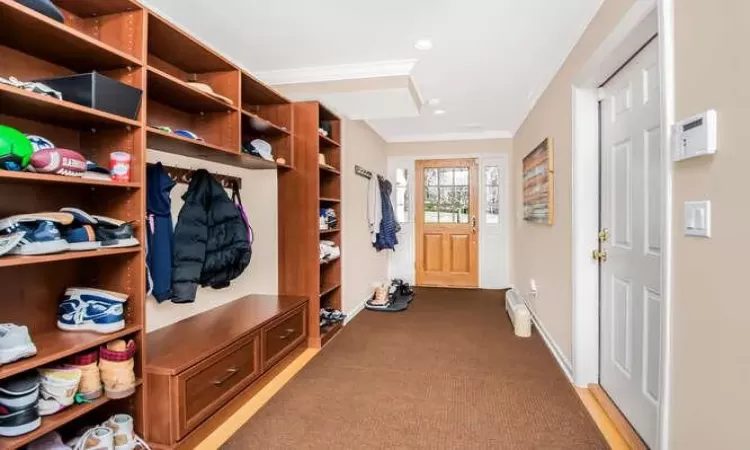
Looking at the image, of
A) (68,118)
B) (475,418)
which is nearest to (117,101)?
(68,118)

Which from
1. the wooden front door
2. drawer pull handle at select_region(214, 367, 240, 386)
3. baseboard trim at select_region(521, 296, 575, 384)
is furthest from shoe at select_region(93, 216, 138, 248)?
the wooden front door

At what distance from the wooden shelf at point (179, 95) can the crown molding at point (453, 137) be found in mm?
3680

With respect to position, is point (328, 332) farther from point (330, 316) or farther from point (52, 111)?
point (52, 111)

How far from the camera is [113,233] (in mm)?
1581

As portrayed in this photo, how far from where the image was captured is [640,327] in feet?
6.25

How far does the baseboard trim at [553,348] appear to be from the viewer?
8.65 feet

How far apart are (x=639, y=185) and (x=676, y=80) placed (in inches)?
28.1

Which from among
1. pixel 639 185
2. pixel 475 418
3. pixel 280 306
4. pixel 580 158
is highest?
pixel 580 158

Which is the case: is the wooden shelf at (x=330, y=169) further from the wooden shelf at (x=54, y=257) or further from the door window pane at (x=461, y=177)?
the door window pane at (x=461, y=177)

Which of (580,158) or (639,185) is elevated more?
(580,158)

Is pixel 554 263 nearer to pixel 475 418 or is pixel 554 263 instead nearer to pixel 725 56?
pixel 475 418

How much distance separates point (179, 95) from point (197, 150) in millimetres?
303

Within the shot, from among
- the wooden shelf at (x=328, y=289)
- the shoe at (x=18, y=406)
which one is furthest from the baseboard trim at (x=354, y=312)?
the shoe at (x=18, y=406)

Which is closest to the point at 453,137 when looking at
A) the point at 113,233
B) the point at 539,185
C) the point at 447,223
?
the point at 447,223
